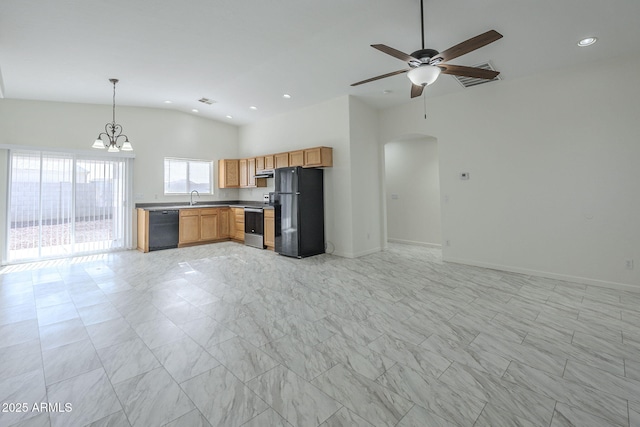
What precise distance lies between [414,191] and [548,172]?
2.86m

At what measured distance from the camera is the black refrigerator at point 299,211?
5086 millimetres

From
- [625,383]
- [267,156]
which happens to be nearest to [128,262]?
[267,156]

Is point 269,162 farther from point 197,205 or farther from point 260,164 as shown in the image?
point 197,205

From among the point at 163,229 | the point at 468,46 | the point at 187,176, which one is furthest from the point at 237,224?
the point at 468,46

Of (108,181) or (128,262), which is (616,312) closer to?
(128,262)

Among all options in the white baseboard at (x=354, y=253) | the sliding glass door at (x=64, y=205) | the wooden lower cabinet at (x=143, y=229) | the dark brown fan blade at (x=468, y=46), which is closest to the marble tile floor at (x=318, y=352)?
the white baseboard at (x=354, y=253)

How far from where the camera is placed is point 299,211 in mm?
5074

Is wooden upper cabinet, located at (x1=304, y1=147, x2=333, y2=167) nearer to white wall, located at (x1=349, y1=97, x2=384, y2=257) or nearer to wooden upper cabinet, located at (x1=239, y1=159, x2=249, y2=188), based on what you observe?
white wall, located at (x1=349, y1=97, x2=384, y2=257)

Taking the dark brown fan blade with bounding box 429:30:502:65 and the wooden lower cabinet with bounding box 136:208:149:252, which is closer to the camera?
the dark brown fan blade with bounding box 429:30:502:65

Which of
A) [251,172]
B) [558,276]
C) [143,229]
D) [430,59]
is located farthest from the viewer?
[251,172]

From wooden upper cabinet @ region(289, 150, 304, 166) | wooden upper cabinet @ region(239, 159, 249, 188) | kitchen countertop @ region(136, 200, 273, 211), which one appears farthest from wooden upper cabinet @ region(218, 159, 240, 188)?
wooden upper cabinet @ region(289, 150, 304, 166)

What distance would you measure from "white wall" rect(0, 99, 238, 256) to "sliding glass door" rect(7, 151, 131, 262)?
0.21 meters

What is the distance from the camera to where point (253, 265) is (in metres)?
4.65

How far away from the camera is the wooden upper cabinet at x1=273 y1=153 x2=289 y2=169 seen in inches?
230
